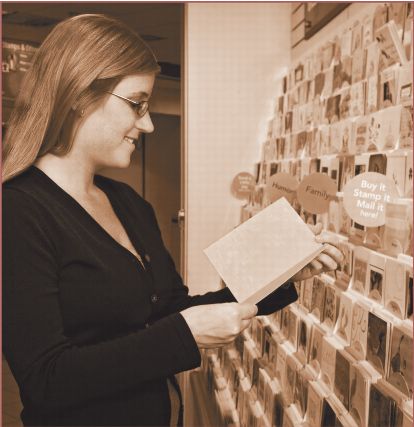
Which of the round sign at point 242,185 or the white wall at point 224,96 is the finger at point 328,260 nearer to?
the round sign at point 242,185

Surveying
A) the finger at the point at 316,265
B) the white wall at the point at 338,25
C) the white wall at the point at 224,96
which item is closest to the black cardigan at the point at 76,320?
the finger at the point at 316,265

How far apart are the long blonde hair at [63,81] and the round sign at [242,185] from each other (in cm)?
151

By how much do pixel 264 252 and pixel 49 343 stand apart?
445 millimetres

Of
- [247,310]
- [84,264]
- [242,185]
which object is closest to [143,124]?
[84,264]

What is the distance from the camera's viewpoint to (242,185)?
2514 mm

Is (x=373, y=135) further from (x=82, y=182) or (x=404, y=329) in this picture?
(x=82, y=182)

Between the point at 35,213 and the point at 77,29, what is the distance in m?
0.36

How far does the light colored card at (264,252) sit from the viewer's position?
3.26 feet

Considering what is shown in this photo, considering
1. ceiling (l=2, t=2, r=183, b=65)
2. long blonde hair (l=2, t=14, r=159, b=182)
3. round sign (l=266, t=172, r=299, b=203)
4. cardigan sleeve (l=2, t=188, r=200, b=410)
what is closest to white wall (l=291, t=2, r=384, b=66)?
round sign (l=266, t=172, r=299, b=203)

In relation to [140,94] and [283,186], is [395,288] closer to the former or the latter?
[283,186]

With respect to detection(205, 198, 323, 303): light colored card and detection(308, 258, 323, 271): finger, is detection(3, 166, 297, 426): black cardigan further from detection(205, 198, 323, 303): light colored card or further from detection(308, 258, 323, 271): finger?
detection(308, 258, 323, 271): finger

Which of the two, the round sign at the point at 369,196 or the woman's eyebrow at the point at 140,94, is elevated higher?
Result: the woman's eyebrow at the point at 140,94

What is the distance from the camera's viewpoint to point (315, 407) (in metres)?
1.35

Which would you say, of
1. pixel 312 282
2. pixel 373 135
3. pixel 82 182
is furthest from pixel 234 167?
pixel 82 182
